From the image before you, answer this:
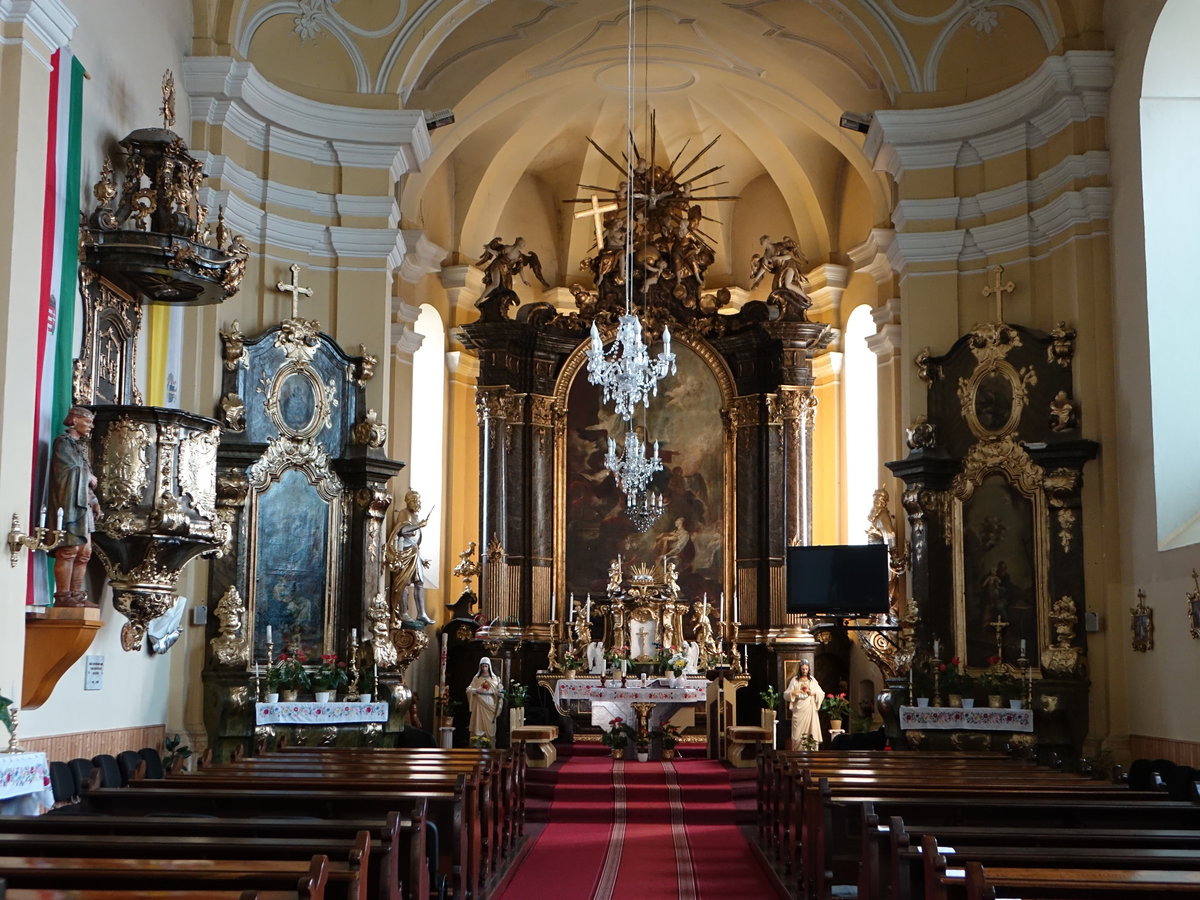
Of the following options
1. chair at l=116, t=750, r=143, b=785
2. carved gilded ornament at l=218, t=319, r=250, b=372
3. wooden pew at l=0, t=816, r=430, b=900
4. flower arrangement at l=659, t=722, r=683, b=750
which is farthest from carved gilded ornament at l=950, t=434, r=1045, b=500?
wooden pew at l=0, t=816, r=430, b=900

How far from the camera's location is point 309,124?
14.5 m

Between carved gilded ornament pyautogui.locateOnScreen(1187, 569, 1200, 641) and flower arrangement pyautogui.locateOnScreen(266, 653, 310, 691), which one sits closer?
carved gilded ornament pyautogui.locateOnScreen(1187, 569, 1200, 641)

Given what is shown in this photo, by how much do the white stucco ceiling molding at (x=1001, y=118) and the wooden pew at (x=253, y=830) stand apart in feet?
32.7

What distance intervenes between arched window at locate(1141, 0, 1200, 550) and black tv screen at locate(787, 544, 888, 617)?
129 inches

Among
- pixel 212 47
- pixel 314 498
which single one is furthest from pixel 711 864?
pixel 212 47

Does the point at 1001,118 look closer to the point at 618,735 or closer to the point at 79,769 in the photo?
the point at 618,735

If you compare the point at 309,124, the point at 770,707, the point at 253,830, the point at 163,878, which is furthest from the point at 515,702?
the point at 163,878

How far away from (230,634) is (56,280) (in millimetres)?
4332

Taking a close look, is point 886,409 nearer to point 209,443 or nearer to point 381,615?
point 381,615

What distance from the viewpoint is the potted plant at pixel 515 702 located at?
53.5 feet

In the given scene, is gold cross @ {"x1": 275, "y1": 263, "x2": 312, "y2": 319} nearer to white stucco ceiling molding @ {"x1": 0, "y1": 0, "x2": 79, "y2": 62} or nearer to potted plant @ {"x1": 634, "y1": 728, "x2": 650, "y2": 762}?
white stucco ceiling molding @ {"x1": 0, "y1": 0, "x2": 79, "y2": 62}

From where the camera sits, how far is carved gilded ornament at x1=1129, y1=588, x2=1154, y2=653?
12062mm

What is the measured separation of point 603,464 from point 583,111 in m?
4.83

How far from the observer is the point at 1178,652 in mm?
11438
